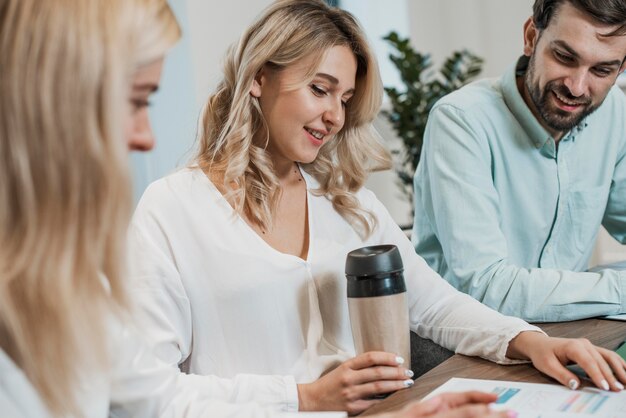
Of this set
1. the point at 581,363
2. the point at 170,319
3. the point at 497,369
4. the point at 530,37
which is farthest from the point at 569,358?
the point at 530,37

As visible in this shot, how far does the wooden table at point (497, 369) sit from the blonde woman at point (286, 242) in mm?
29

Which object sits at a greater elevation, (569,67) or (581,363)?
(569,67)

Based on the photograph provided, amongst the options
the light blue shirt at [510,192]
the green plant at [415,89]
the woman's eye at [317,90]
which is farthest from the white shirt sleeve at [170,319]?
the green plant at [415,89]

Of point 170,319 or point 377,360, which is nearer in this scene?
point 377,360

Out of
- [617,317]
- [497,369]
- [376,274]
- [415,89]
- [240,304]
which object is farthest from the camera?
[415,89]

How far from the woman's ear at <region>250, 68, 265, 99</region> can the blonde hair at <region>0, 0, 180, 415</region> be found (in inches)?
36.3

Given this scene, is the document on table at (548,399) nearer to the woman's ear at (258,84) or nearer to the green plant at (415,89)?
the woman's ear at (258,84)

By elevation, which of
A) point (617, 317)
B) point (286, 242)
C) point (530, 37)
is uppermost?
point (530, 37)

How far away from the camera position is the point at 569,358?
1438 millimetres

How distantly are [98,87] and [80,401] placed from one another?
426mm

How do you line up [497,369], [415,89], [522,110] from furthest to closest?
[415,89] → [522,110] → [497,369]

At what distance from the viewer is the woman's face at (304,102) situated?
1833mm

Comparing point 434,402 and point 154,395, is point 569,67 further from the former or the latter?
point 154,395

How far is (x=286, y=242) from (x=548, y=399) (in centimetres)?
74
